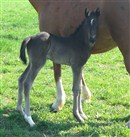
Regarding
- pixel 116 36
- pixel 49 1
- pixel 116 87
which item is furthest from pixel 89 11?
pixel 116 87

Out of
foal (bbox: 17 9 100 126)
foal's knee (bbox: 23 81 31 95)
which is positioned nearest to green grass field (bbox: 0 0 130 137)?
foal (bbox: 17 9 100 126)

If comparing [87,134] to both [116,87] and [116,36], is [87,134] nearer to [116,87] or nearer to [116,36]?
[116,36]

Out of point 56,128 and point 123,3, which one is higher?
point 123,3

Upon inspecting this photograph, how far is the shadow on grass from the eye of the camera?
15.2 ft

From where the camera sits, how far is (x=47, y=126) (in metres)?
4.82

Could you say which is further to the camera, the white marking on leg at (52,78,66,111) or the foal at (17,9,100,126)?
the white marking on leg at (52,78,66,111)

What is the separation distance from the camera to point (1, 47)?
8914mm

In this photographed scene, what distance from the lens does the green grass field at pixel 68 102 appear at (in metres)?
4.71

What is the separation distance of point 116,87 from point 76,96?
1.80m

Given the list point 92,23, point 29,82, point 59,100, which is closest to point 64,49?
point 92,23

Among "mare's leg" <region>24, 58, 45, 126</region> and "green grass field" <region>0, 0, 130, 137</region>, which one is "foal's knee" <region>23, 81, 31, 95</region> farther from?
"green grass field" <region>0, 0, 130, 137</region>

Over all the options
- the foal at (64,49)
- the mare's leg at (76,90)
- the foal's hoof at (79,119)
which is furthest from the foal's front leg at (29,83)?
the foal's hoof at (79,119)

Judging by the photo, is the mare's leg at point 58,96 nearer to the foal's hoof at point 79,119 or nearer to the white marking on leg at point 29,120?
the foal's hoof at point 79,119

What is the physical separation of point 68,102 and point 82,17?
1461mm
